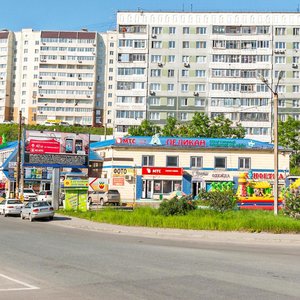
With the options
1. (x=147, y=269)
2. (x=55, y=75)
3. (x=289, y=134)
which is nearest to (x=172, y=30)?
(x=289, y=134)

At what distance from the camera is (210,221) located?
73.6 feet

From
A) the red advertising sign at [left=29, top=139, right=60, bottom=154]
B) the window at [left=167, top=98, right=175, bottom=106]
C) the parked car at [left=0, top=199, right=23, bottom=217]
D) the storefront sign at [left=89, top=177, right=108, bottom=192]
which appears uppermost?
the window at [left=167, top=98, right=175, bottom=106]

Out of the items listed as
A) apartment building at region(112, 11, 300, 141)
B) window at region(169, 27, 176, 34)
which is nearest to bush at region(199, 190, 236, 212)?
apartment building at region(112, 11, 300, 141)

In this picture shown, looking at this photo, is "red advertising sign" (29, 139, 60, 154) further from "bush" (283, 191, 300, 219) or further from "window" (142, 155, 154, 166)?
"bush" (283, 191, 300, 219)

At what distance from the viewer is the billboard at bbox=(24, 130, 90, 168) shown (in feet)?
140

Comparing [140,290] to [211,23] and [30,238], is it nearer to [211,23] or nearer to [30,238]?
[30,238]

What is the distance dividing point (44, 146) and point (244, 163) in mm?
20851

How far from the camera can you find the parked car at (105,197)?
45.2 metres

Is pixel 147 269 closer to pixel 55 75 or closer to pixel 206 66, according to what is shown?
pixel 206 66

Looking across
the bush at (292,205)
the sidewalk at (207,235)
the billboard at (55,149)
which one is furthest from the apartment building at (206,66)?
the sidewalk at (207,235)

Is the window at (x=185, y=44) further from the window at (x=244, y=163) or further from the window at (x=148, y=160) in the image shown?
the window at (x=148, y=160)

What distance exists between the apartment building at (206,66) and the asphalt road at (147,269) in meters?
71.4

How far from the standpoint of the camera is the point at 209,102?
292ft

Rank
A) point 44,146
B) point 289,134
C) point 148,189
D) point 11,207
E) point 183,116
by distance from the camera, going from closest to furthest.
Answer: point 11,207
point 44,146
point 148,189
point 289,134
point 183,116
